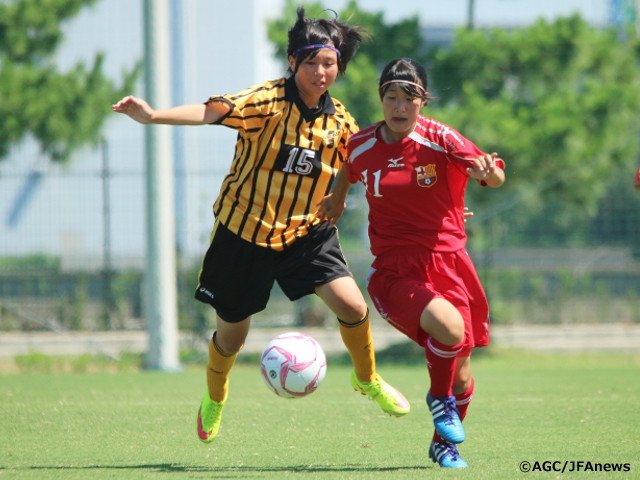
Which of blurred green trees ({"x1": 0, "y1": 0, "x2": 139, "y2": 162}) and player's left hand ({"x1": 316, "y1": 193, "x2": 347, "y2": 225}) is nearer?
player's left hand ({"x1": 316, "y1": 193, "x2": 347, "y2": 225})

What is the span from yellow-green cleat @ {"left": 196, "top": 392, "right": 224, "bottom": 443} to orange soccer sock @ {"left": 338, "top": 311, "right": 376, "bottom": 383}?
85 centimetres

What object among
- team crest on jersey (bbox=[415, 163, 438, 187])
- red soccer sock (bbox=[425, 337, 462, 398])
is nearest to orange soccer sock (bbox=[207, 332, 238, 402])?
red soccer sock (bbox=[425, 337, 462, 398])

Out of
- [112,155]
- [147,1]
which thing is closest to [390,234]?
[147,1]

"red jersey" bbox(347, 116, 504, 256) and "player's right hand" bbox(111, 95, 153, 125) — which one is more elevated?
"player's right hand" bbox(111, 95, 153, 125)

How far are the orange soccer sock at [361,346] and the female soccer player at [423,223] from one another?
0.35 metres

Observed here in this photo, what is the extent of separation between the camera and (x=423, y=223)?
4.98 metres

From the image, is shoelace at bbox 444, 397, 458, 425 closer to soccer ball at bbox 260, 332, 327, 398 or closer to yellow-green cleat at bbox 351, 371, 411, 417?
yellow-green cleat at bbox 351, 371, 411, 417

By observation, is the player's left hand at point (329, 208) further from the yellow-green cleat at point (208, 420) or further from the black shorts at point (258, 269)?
the yellow-green cleat at point (208, 420)

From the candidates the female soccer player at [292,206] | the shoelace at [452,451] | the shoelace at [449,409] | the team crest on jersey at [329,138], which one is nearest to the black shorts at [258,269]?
the female soccer player at [292,206]

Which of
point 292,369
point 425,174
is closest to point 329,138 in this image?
point 425,174

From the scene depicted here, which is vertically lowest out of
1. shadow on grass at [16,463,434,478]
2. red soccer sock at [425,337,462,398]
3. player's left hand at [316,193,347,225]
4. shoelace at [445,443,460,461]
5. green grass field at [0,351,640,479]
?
green grass field at [0,351,640,479]

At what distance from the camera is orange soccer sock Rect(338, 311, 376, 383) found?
5383mm

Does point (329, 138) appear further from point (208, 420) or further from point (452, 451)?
point (452, 451)

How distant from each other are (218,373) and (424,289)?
1.48 metres
